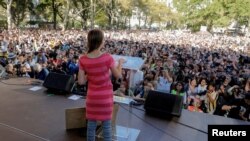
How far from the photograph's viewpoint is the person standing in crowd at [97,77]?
3020mm

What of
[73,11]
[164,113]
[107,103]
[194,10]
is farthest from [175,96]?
[194,10]

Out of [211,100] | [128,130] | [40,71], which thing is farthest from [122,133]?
[40,71]

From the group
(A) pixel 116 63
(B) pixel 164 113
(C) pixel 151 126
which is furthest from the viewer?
(B) pixel 164 113

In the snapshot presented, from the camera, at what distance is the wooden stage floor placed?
4.19 meters

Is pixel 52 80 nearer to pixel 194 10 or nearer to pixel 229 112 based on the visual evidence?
pixel 229 112

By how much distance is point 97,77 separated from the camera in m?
3.10

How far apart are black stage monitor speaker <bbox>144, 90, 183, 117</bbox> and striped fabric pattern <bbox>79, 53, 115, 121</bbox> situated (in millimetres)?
1884

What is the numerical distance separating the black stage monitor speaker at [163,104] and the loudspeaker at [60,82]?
5.75ft

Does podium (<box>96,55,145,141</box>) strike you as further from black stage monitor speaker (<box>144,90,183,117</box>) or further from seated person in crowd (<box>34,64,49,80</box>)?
seated person in crowd (<box>34,64,49,80</box>)

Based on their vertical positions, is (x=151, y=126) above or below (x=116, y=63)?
below

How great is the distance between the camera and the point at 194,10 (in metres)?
54.8

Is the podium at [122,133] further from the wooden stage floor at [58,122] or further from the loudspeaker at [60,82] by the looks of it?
the loudspeaker at [60,82]

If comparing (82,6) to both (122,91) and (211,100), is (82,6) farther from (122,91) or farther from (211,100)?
(211,100)

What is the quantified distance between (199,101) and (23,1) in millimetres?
34469
